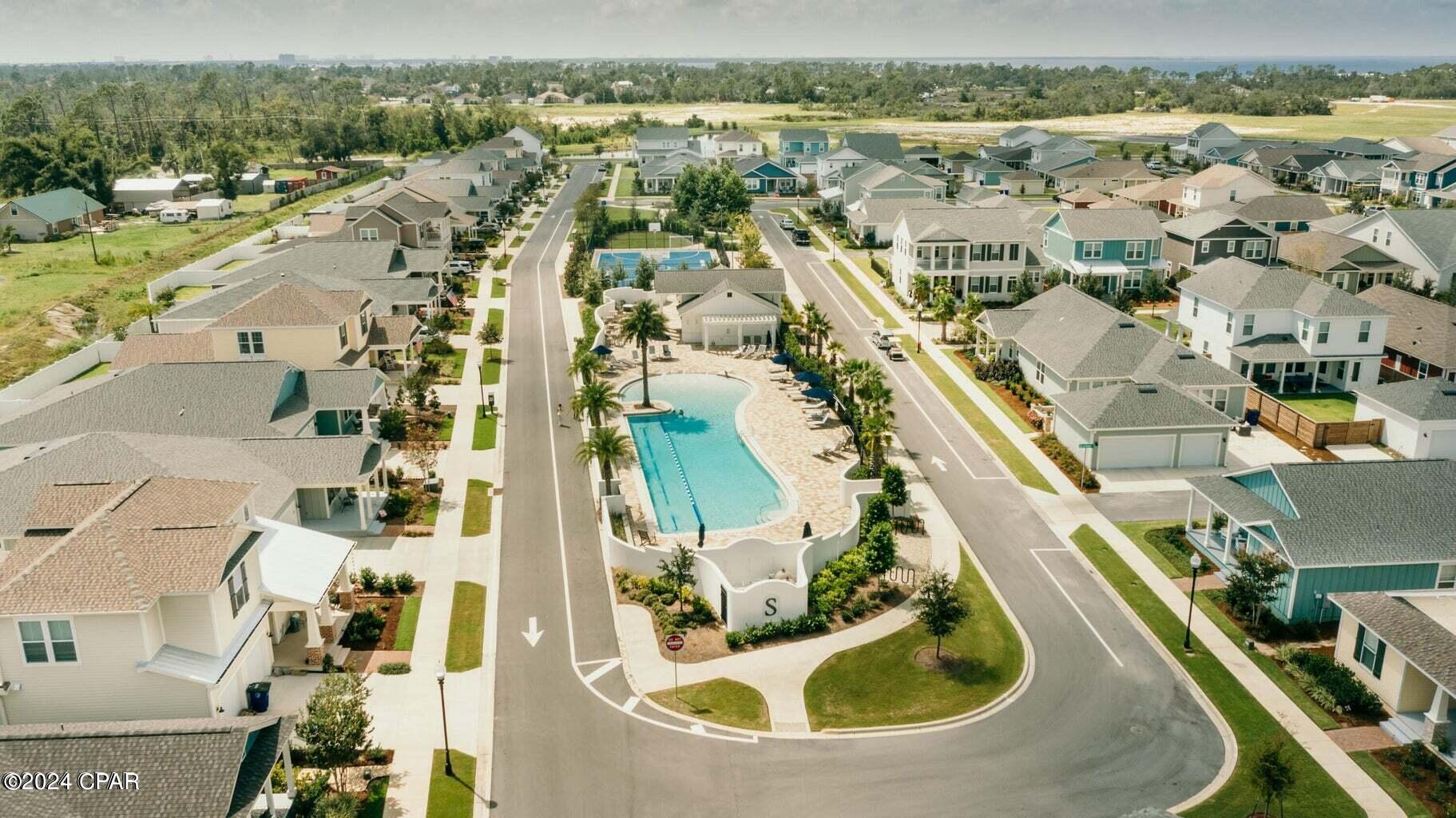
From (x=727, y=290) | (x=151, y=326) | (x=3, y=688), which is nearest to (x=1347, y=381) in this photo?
(x=727, y=290)

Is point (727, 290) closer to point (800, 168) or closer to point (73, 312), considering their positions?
point (73, 312)

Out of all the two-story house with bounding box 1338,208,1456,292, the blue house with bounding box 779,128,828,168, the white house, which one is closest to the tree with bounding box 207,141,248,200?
the blue house with bounding box 779,128,828,168

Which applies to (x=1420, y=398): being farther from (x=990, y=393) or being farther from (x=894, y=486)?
(x=894, y=486)

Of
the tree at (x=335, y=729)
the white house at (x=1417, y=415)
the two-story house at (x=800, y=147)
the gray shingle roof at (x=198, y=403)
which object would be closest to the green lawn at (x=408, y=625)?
the tree at (x=335, y=729)

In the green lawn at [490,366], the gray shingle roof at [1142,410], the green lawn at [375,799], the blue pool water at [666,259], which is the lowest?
the green lawn at [375,799]

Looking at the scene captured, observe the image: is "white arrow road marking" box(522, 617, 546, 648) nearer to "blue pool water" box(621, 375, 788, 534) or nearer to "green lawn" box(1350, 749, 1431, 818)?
"blue pool water" box(621, 375, 788, 534)

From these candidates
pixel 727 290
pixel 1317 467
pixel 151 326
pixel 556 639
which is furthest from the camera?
pixel 727 290

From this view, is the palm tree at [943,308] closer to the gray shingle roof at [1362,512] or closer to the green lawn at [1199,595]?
the green lawn at [1199,595]

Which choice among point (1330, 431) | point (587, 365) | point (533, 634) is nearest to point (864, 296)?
point (587, 365)
